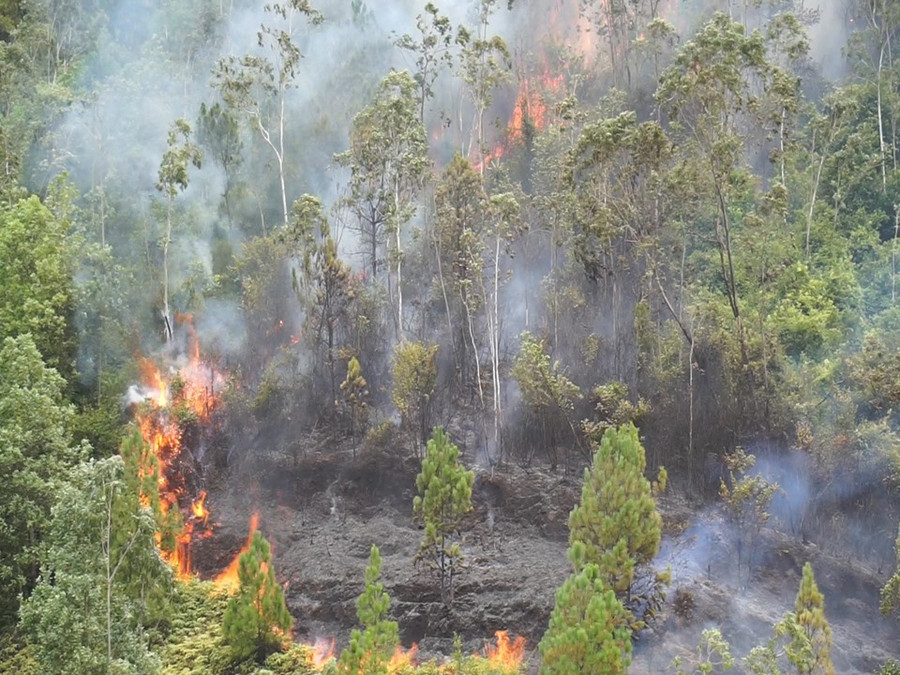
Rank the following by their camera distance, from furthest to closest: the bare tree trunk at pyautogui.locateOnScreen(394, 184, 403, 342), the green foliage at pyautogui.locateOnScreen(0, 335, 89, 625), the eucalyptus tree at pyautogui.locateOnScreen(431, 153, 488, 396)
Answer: the bare tree trunk at pyautogui.locateOnScreen(394, 184, 403, 342), the eucalyptus tree at pyautogui.locateOnScreen(431, 153, 488, 396), the green foliage at pyautogui.locateOnScreen(0, 335, 89, 625)

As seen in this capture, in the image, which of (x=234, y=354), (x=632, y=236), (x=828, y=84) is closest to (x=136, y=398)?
(x=234, y=354)

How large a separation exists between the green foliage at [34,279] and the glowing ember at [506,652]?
15.6 m

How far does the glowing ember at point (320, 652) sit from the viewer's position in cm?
2239

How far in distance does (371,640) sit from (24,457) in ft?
30.9

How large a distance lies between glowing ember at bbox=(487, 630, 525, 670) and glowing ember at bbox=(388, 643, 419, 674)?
1.77 metres

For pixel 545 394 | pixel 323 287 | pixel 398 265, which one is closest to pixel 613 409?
pixel 545 394

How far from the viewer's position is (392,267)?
33.0 metres

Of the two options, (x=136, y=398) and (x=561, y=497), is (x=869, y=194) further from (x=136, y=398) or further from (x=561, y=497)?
(x=136, y=398)

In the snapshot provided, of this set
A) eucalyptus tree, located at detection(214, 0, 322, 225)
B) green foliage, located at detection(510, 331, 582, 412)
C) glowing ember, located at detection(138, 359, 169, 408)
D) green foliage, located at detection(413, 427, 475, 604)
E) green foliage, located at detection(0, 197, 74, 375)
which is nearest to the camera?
green foliage, located at detection(413, 427, 475, 604)

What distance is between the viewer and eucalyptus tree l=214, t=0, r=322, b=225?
38156mm

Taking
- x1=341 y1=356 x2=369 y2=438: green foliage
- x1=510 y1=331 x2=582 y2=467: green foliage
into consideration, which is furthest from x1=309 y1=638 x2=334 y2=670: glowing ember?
x1=510 y1=331 x2=582 y2=467: green foliage

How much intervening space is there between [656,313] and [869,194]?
1083cm

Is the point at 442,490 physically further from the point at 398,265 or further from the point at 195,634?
the point at 398,265

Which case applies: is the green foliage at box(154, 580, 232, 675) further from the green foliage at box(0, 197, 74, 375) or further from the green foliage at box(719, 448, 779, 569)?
the green foliage at box(719, 448, 779, 569)
